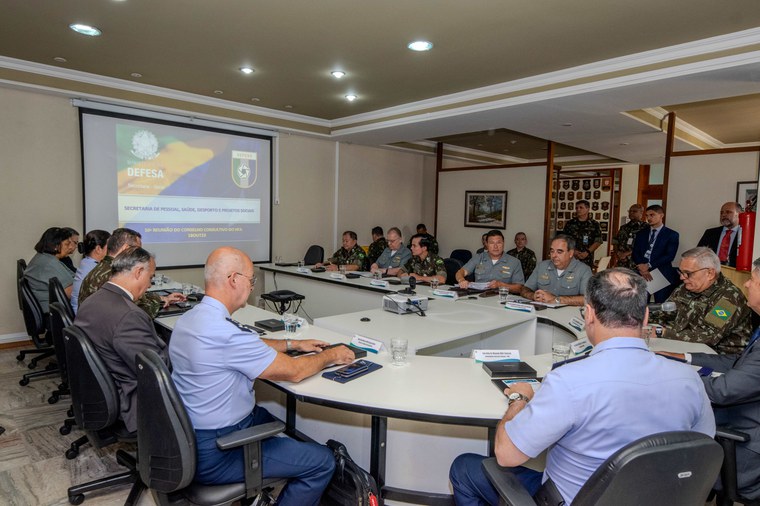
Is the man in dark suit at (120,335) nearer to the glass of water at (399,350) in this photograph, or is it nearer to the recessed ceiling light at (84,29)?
the glass of water at (399,350)

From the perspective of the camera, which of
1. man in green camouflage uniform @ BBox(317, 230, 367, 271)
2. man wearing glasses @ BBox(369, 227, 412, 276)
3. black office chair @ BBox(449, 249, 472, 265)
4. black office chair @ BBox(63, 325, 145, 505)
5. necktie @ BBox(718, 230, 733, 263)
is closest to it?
black office chair @ BBox(63, 325, 145, 505)

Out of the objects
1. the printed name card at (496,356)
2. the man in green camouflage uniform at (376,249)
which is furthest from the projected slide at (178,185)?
the printed name card at (496,356)

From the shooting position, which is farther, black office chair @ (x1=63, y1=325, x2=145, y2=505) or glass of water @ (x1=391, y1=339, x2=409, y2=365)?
glass of water @ (x1=391, y1=339, x2=409, y2=365)

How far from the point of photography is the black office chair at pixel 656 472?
1.02m

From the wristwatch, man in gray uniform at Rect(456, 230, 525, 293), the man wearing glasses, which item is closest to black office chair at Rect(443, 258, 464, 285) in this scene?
the man wearing glasses

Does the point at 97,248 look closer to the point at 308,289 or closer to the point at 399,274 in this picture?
the point at 308,289

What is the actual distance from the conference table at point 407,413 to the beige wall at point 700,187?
3575 millimetres

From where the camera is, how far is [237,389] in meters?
1.74

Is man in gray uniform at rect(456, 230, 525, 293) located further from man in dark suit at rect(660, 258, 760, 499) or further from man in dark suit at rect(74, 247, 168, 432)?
man in dark suit at rect(74, 247, 168, 432)

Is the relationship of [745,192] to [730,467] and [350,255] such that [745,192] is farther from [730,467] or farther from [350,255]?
[350,255]

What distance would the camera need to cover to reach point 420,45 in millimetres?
3816

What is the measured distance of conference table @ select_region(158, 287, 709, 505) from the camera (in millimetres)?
1702

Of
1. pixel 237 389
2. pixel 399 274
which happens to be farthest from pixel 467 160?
pixel 237 389

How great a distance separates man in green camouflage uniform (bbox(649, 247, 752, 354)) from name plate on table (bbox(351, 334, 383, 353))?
5.76 feet
